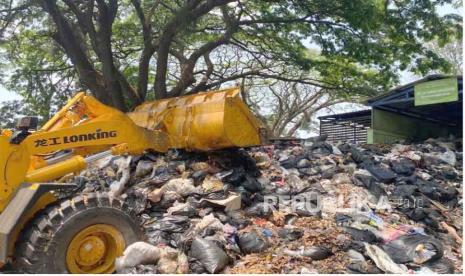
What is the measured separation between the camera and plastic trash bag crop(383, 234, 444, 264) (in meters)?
5.18

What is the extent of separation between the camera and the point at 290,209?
6773mm

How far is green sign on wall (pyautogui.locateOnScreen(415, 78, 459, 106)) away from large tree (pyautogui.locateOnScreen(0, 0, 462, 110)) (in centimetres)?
46

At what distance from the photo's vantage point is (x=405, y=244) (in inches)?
214

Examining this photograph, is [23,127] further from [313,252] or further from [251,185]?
[251,185]

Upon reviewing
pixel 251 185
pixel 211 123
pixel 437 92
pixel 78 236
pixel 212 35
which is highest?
pixel 212 35

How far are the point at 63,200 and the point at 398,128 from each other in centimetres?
1420

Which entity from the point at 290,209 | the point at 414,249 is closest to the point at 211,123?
the point at 290,209

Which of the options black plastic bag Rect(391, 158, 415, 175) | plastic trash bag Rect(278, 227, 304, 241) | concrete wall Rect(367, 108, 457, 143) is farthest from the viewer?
concrete wall Rect(367, 108, 457, 143)

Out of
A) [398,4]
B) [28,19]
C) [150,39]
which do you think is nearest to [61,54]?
[28,19]

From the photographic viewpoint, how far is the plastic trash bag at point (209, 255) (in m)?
4.84

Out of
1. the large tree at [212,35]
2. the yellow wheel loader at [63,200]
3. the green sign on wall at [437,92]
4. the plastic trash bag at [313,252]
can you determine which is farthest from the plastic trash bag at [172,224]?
the green sign on wall at [437,92]

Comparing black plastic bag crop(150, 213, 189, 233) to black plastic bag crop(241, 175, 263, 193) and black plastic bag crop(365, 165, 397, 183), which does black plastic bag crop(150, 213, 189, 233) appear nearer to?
black plastic bag crop(241, 175, 263, 193)

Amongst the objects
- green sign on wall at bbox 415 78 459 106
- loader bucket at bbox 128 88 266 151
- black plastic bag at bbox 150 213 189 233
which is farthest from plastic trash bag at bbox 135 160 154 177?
green sign on wall at bbox 415 78 459 106

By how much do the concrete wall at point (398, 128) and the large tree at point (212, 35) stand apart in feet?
3.83
